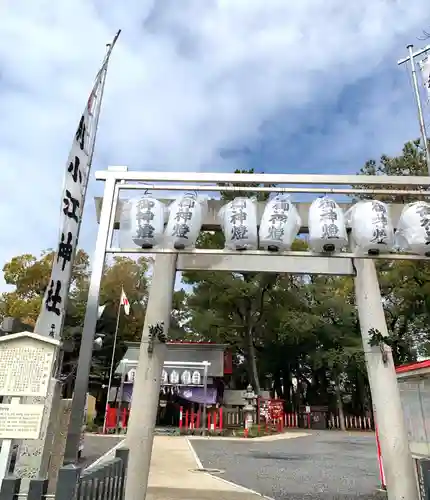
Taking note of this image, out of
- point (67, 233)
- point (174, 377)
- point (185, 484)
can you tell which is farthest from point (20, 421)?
point (174, 377)

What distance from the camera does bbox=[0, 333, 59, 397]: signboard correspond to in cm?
365

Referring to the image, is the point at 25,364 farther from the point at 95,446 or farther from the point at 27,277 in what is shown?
the point at 27,277

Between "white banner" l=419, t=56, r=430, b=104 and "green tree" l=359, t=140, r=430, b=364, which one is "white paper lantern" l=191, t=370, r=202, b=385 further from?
"white banner" l=419, t=56, r=430, b=104

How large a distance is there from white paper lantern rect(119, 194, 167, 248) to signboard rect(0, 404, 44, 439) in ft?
5.93

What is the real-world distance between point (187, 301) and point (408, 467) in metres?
22.4

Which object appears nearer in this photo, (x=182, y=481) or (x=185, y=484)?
(x=185, y=484)

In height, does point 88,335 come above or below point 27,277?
below

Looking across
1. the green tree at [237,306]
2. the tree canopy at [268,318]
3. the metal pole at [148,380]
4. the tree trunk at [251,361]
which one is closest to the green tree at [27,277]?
the tree canopy at [268,318]

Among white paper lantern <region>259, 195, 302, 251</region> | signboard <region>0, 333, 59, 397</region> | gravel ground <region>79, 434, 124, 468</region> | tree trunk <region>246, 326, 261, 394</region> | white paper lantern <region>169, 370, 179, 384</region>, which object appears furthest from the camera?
tree trunk <region>246, 326, 261, 394</region>

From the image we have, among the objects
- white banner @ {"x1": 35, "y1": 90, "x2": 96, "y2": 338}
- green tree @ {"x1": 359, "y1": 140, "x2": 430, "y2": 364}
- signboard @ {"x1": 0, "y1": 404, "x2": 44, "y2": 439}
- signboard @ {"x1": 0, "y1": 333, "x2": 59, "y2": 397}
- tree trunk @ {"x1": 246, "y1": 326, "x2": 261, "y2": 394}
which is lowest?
signboard @ {"x1": 0, "y1": 404, "x2": 44, "y2": 439}

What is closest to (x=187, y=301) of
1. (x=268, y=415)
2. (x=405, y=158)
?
(x=268, y=415)

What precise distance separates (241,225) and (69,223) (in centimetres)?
184

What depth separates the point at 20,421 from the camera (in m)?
3.51

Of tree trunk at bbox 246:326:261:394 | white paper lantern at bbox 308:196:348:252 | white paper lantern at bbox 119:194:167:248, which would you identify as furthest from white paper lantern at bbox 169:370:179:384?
white paper lantern at bbox 308:196:348:252
